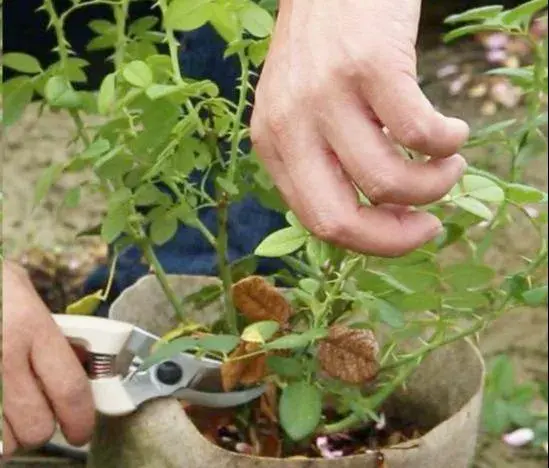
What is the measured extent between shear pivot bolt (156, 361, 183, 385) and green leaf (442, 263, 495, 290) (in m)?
0.18

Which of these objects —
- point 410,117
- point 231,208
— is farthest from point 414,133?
point 231,208

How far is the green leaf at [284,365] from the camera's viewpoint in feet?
Answer: 2.78

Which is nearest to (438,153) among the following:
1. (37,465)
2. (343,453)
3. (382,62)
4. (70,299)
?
(382,62)

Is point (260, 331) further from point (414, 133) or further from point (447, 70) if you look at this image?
point (447, 70)

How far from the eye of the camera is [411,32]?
0.70 m

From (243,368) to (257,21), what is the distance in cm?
23

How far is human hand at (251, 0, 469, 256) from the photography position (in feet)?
2.18

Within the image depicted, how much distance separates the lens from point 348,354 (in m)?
0.85

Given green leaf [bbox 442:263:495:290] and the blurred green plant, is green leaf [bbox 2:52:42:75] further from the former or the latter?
green leaf [bbox 442:263:495:290]

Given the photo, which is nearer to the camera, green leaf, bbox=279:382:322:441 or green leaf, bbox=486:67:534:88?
green leaf, bbox=279:382:322:441

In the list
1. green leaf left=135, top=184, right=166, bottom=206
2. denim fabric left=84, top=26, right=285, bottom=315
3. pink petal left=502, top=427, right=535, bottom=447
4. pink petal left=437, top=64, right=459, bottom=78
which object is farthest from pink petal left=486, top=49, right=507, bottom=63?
green leaf left=135, top=184, right=166, bottom=206

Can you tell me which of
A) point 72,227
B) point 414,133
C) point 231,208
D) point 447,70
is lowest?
point 447,70

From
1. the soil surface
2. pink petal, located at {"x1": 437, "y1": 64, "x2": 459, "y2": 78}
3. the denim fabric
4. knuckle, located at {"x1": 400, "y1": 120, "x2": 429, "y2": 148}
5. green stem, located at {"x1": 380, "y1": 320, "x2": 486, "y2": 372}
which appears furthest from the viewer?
pink petal, located at {"x1": 437, "y1": 64, "x2": 459, "y2": 78}

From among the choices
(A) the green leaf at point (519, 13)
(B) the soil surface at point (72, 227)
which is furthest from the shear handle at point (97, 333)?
(B) the soil surface at point (72, 227)
